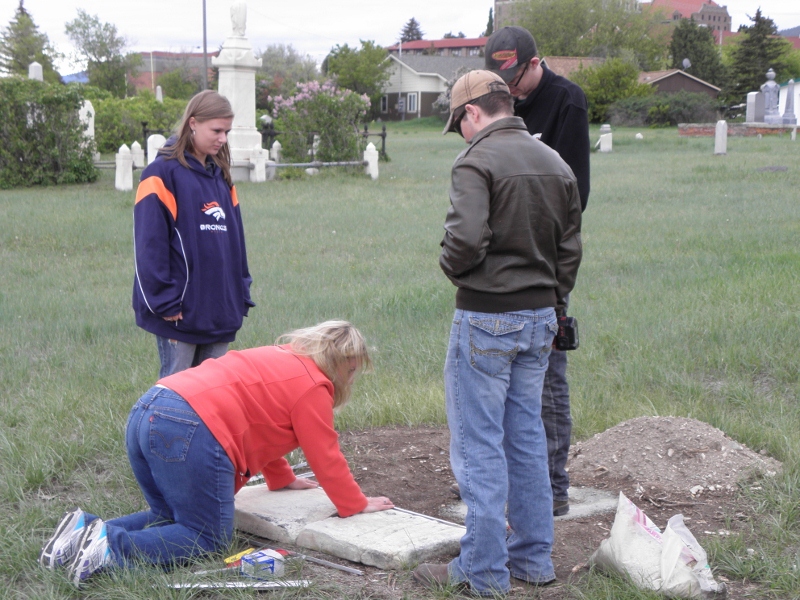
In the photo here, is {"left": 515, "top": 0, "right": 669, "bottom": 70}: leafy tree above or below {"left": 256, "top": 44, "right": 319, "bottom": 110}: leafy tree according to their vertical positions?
above

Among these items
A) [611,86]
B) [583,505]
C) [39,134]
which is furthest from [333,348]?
[611,86]

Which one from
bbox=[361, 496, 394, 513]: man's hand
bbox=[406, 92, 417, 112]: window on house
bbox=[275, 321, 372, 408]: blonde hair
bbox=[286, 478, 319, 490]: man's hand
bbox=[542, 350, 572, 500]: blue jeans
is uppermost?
bbox=[406, 92, 417, 112]: window on house

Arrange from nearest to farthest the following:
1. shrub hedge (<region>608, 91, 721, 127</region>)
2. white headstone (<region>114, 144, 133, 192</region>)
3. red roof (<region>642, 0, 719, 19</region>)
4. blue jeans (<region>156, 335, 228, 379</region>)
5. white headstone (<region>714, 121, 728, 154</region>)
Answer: blue jeans (<region>156, 335, 228, 379</region>)
white headstone (<region>114, 144, 133, 192</region>)
white headstone (<region>714, 121, 728, 154</region>)
shrub hedge (<region>608, 91, 721, 127</region>)
red roof (<region>642, 0, 719, 19</region>)

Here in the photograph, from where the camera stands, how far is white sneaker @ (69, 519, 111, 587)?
3135mm

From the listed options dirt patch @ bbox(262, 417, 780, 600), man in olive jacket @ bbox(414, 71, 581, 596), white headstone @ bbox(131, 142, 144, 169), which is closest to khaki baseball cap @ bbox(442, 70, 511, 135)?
man in olive jacket @ bbox(414, 71, 581, 596)

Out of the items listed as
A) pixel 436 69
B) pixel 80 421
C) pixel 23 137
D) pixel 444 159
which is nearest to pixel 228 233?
pixel 80 421

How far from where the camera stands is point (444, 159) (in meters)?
28.1

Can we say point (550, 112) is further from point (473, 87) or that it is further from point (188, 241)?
point (188, 241)

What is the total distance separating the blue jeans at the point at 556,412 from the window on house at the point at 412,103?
8042cm

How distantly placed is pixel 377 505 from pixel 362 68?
2725 inches

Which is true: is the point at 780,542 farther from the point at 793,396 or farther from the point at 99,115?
the point at 99,115

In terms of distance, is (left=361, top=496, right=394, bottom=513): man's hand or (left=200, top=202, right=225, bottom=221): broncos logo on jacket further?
(left=200, top=202, right=225, bottom=221): broncos logo on jacket

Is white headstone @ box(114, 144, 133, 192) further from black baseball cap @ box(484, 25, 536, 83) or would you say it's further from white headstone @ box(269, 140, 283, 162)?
black baseball cap @ box(484, 25, 536, 83)

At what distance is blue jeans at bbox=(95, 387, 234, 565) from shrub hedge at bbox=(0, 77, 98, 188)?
660 inches
